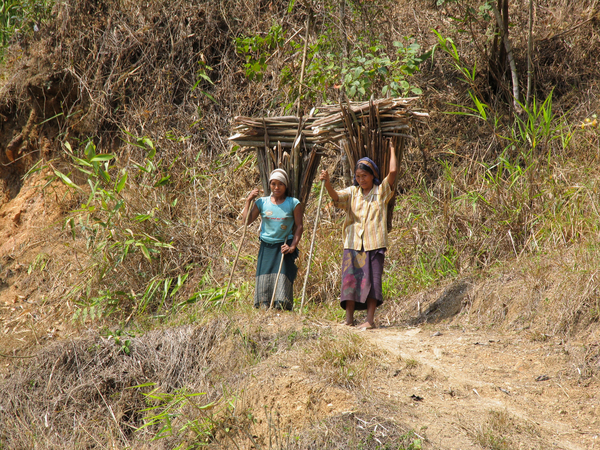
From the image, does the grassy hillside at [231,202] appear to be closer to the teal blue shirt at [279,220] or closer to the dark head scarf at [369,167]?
the teal blue shirt at [279,220]

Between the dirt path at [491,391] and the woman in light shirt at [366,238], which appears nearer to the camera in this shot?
the dirt path at [491,391]

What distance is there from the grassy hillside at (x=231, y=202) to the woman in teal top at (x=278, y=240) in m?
0.32

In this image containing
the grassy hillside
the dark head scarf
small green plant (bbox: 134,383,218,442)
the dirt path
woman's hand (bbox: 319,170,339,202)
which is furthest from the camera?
the dark head scarf

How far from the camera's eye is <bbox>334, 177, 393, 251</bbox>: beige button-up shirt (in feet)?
15.9

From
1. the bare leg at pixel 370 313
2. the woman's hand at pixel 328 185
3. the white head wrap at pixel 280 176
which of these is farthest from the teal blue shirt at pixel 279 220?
the bare leg at pixel 370 313

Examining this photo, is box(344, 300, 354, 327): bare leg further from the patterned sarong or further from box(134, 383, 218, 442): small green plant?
box(134, 383, 218, 442): small green plant

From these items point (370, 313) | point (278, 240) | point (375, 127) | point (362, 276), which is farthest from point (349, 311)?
point (375, 127)

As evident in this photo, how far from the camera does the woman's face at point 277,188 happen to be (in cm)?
509

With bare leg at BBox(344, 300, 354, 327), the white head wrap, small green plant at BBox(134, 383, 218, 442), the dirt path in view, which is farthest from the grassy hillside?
the white head wrap

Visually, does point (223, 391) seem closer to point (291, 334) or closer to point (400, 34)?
point (291, 334)

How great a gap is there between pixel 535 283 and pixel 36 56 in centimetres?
723

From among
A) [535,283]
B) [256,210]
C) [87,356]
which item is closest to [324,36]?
[256,210]

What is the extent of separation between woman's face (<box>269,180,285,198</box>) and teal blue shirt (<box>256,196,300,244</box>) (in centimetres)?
7

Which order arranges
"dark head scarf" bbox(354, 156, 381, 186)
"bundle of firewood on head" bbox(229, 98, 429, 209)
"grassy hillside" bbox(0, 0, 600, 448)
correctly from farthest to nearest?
1. "bundle of firewood on head" bbox(229, 98, 429, 209)
2. "dark head scarf" bbox(354, 156, 381, 186)
3. "grassy hillside" bbox(0, 0, 600, 448)
